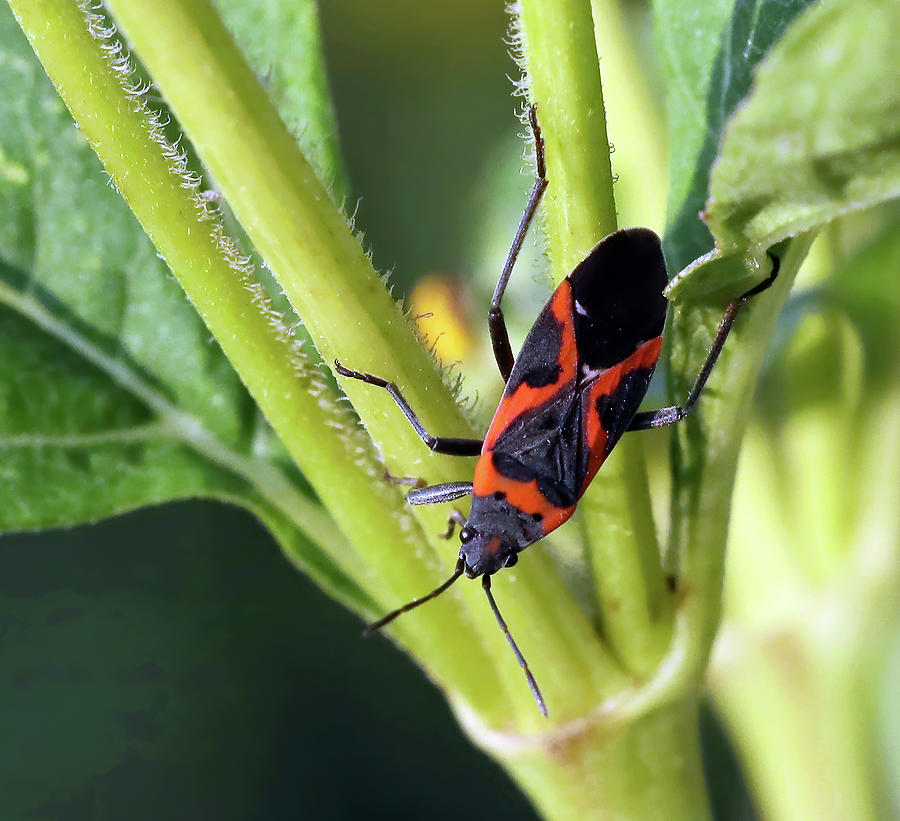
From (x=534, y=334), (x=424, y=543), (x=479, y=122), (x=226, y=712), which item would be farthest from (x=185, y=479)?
(x=479, y=122)

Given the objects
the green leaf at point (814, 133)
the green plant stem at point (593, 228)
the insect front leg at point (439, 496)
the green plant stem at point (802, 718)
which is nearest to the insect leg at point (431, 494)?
the insect front leg at point (439, 496)

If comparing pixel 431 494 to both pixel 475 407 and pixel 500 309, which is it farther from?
pixel 500 309

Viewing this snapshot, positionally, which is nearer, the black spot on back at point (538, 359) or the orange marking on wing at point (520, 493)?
the orange marking on wing at point (520, 493)

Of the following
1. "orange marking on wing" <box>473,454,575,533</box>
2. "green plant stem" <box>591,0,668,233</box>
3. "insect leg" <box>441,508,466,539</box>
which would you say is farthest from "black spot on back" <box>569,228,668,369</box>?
"green plant stem" <box>591,0,668,233</box>

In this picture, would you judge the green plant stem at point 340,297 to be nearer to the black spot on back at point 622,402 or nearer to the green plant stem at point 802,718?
the black spot on back at point 622,402

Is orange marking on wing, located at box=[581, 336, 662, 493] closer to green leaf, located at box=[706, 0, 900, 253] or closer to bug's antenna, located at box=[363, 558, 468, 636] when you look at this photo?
bug's antenna, located at box=[363, 558, 468, 636]

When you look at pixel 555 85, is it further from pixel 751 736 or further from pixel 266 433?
pixel 751 736

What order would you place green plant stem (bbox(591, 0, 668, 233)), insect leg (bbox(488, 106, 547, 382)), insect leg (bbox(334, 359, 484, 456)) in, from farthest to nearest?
green plant stem (bbox(591, 0, 668, 233)), insect leg (bbox(488, 106, 547, 382)), insect leg (bbox(334, 359, 484, 456))
